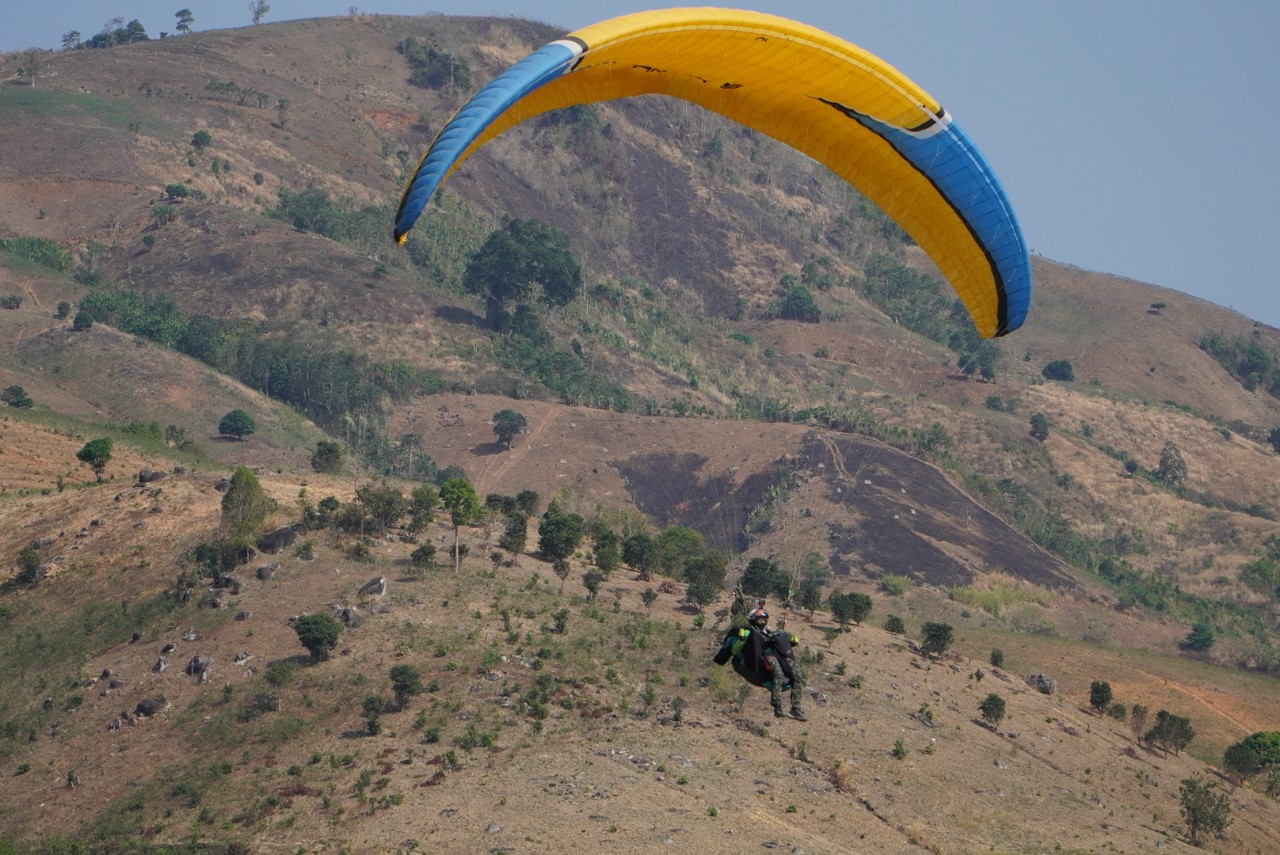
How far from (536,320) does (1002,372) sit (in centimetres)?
4270

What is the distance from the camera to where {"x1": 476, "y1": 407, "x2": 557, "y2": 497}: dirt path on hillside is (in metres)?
79.3

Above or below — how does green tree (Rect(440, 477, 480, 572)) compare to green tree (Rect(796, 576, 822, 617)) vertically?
above

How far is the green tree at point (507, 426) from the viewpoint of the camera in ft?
277

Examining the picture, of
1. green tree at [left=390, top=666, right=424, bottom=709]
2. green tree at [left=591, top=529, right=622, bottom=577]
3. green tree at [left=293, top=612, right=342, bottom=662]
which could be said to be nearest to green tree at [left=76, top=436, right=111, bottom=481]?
green tree at [left=591, top=529, right=622, bottom=577]

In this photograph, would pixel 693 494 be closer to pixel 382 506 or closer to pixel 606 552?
pixel 606 552

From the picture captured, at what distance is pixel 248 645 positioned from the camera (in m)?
38.9

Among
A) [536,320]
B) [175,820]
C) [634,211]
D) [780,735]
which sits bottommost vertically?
[175,820]

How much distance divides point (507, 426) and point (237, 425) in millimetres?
16003

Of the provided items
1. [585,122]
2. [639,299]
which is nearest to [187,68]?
[585,122]

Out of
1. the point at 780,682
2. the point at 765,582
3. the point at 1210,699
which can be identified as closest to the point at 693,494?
the point at 1210,699

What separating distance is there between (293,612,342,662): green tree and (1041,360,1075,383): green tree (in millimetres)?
97036

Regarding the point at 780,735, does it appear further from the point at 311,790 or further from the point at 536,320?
the point at 536,320

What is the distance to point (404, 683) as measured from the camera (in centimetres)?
3581

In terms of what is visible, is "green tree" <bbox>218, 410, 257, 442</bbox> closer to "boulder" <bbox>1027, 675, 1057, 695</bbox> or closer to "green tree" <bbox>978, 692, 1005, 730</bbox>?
"boulder" <bbox>1027, 675, 1057, 695</bbox>
